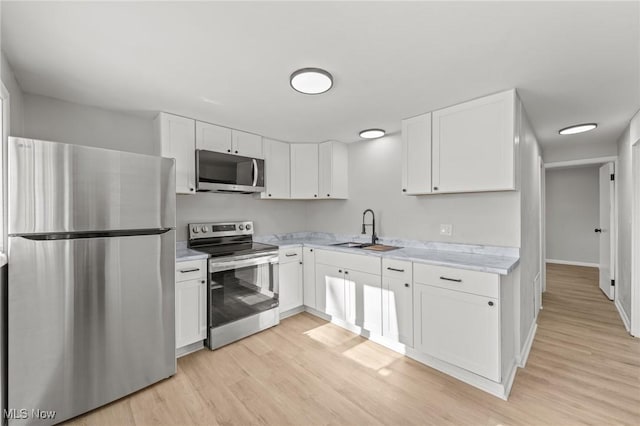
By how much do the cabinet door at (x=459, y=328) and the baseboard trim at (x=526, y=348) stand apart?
591mm

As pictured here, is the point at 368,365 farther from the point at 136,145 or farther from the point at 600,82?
the point at 136,145

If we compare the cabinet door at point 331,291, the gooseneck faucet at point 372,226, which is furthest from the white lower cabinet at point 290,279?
the gooseneck faucet at point 372,226

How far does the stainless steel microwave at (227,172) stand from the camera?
2.86 meters

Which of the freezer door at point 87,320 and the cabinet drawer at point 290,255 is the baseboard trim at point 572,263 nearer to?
the cabinet drawer at point 290,255

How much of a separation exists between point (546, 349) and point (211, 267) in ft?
10.7

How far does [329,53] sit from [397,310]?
7.14 feet

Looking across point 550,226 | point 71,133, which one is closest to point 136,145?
point 71,133

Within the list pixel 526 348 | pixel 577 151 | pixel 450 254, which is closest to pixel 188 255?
pixel 450 254

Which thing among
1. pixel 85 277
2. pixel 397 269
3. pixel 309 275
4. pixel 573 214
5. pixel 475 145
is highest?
pixel 475 145

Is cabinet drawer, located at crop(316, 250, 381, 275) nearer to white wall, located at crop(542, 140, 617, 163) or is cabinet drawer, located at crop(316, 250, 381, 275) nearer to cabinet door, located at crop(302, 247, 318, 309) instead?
cabinet door, located at crop(302, 247, 318, 309)

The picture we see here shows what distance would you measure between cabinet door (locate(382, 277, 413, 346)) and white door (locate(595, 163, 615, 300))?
3467mm

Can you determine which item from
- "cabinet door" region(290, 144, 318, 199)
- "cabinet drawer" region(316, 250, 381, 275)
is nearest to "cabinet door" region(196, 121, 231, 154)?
"cabinet door" region(290, 144, 318, 199)

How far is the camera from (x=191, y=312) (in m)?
2.53

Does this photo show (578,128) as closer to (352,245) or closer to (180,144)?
(352,245)
